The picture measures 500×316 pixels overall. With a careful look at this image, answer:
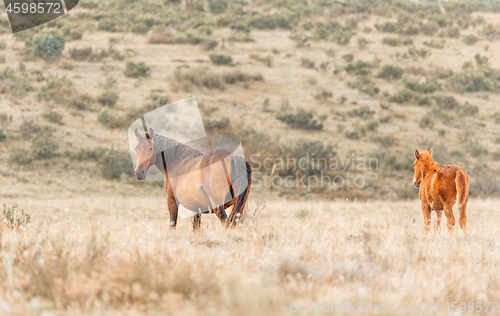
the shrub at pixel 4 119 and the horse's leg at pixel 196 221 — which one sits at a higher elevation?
the horse's leg at pixel 196 221

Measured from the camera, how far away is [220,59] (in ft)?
105

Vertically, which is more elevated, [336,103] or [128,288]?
[128,288]

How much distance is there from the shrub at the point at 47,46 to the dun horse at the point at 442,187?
28.1 m

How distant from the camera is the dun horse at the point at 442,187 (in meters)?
7.20

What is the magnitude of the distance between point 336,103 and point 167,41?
1499 cm

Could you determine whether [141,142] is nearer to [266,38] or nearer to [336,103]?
[336,103]

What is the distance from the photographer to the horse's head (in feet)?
22.5

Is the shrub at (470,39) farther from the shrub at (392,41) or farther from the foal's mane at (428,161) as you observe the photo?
the foal's mane at (428,161)

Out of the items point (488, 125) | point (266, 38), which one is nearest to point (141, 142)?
point (488, 125)

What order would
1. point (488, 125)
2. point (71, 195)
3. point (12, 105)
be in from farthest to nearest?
point (488, 125) → point (12, 105) → point (71, 195)

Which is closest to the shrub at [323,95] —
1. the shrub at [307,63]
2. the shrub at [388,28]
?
the shrub at [307,63]

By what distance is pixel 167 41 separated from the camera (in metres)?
34.9

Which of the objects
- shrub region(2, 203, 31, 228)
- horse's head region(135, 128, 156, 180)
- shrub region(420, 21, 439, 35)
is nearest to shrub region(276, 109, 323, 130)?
horse's head region(135, 128, 156, 180)
